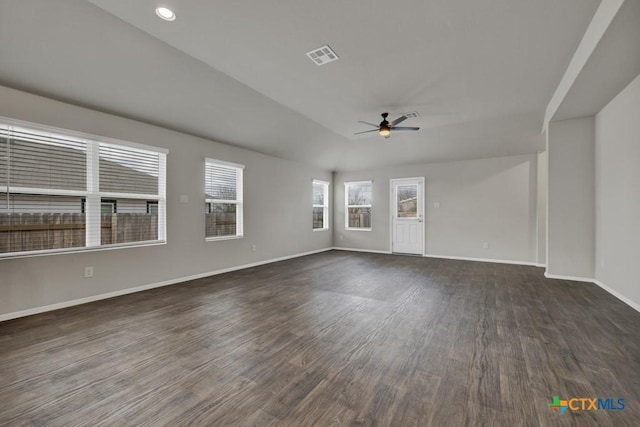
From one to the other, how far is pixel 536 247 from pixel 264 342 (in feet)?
20.8

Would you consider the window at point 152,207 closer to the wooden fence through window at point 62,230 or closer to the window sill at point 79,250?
the wooden fence through window at point 62,230

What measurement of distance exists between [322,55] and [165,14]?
156cm

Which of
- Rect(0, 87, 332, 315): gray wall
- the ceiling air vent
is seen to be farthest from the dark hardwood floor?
the ceiling air vent

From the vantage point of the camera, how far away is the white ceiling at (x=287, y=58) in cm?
241

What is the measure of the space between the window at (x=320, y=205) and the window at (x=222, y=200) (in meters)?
2.82

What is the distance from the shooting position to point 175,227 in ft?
14.9

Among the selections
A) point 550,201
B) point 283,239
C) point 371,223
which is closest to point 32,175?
point 283,239

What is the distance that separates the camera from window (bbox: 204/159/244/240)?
5136 millimetres

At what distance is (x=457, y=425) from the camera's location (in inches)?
58.6

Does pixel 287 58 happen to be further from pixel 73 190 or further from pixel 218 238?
pixel 218 238

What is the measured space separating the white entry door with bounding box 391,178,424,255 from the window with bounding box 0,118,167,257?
5790 millimetres

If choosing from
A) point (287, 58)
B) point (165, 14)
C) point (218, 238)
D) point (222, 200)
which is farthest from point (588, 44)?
point (218, 238)

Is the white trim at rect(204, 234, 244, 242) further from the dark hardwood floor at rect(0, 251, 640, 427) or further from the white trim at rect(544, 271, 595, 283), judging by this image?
the white trim at rect(544, 271, 595, 283)

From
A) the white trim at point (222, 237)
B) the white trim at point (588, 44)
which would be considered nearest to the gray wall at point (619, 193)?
the white trim at point (588, 44)
